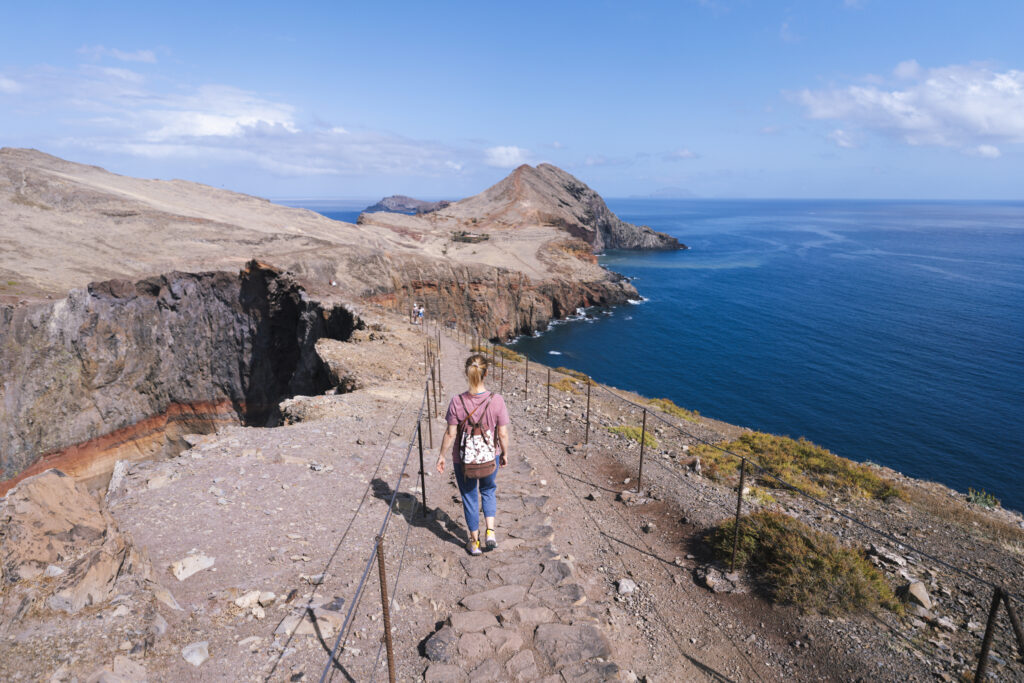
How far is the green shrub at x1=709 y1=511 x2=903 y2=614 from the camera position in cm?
652

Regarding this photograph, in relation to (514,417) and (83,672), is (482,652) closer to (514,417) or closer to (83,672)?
(83,672)

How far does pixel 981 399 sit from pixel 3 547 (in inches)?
1962

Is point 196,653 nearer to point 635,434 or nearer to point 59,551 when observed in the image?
point 59,551

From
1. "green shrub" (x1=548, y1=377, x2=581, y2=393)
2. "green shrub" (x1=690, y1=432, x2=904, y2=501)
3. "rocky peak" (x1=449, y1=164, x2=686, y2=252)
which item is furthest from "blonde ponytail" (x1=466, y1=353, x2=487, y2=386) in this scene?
"rocky peak" (x1=449, y1=164, x2=686, y2=252)

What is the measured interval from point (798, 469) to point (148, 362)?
36.3 meters

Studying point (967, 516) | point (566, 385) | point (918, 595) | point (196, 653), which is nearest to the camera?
point (196, 653)

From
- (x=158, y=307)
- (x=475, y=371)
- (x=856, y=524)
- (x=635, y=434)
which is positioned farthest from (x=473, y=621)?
(x=158, y=307)

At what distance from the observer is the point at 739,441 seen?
16094 millimetres

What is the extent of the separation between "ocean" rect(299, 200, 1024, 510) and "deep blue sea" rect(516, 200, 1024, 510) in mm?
140

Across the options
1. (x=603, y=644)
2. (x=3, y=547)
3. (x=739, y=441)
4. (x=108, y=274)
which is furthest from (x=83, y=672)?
(x=108, y=274)

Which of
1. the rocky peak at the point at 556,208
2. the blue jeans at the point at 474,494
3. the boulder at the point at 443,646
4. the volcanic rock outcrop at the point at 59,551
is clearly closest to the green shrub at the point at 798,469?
the blue jeans at the point at 474,494

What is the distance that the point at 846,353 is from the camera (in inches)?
1850

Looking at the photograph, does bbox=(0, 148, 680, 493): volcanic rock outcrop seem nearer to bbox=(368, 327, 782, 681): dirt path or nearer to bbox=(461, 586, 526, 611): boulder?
bbox=(368, 327, 782, 681): dirt path

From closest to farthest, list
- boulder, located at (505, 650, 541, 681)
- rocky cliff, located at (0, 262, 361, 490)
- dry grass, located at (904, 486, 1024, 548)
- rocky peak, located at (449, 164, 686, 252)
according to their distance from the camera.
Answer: boulder, located at (505, 650, 541, 681) < dry grass, located at (904, 486, 1024, 548) < rocky cliff, located at (0, 262, 361, 490) < rocky peak, located at (449, 164, 686, 252)
